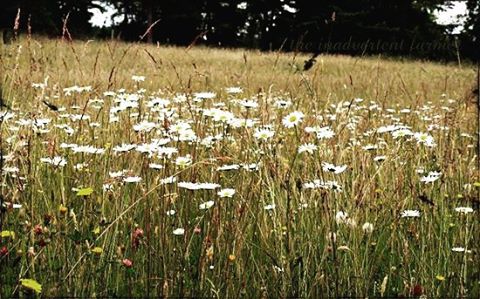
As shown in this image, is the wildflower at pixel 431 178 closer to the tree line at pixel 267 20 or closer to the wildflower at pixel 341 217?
the wildflower at pixel 341 217

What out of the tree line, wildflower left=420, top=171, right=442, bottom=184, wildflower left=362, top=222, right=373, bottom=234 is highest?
the tree line

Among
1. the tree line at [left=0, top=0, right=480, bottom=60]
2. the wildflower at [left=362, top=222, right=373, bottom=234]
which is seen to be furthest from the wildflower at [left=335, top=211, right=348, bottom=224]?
the tree line at [left=0, top=0, right=480, bottom=60]

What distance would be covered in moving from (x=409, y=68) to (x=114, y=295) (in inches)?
502

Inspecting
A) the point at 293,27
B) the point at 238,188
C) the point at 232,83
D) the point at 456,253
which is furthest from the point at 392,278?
the point at 293,27

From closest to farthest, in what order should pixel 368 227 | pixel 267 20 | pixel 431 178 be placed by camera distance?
pixel 368 227, pixel 431 178, pixel 267 20

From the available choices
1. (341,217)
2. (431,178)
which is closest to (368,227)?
(341,217)

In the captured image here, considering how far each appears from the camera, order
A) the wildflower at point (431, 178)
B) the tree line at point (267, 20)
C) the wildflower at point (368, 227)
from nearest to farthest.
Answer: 1. the wildflower at point (368, 227)
2. the wildflower at point (431, 178)
3. the tree line at point (267, 20)

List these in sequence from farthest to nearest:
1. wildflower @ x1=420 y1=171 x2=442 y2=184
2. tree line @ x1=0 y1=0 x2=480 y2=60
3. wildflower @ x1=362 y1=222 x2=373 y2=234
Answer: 1. tree line @ x1=0 y1=0 x2=480 y2=60
2. wildflower @ x1=420 y1=171 x2=442 y2=184
3. wildflower @ x1=362 y1=222 x2=373 y2=234

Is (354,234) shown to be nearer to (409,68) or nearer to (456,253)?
(456,253)

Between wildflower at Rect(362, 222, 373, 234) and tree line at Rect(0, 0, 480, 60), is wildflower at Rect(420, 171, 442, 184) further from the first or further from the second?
tree line at Rect(0, 0, 480, 60)

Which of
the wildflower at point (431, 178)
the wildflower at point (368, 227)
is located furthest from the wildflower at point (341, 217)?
the wildflower at point (431, 178)

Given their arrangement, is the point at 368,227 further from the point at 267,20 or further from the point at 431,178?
the point at 267,20

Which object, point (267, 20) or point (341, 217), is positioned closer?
point (341, 217)

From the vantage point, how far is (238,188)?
85.5 inches
